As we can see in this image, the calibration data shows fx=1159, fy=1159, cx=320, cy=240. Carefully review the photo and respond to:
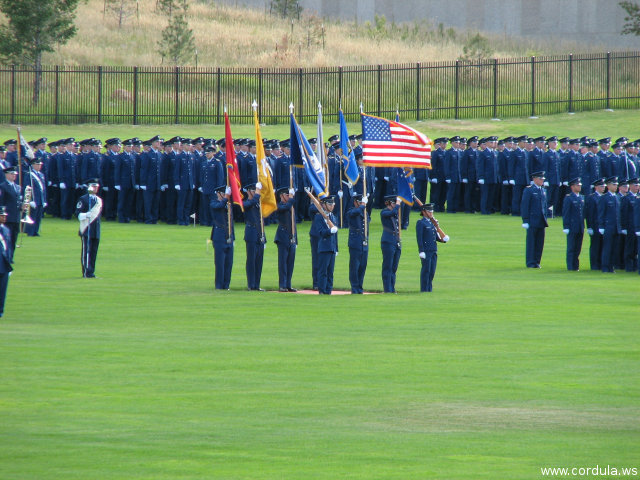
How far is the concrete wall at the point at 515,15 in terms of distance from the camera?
57.3m

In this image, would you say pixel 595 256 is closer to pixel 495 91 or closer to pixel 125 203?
pixel 125 203

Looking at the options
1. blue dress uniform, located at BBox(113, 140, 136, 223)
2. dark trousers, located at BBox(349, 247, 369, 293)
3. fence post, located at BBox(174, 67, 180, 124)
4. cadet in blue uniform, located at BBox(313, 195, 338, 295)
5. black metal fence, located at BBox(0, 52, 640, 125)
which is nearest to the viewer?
cadet in blue uniform, located at BBox(313, 195, 338, 295)

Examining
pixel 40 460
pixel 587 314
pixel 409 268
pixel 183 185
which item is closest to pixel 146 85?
pixel 183 185

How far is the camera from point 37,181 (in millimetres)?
27016

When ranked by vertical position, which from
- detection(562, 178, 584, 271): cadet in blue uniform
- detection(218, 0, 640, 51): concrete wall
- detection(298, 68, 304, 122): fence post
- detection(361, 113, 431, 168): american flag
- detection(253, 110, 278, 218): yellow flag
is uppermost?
detection(218, 0, 640, 51): concrete wall

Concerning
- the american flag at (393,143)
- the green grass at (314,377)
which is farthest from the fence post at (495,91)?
the american flag at (393,143)

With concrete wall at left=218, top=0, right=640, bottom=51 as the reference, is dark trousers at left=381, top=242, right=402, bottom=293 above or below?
below

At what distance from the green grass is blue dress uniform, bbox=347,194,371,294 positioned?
2.25ft

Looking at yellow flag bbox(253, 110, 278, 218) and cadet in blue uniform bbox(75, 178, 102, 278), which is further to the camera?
cadet in blue uniform bbox(75, 178, 102, 278)

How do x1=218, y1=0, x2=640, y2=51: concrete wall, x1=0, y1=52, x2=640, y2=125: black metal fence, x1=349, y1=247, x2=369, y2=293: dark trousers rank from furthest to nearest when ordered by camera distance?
x1=218, y1=0, x2=640, y2=51: concrete wall → x1=0, y1=52, x2=640, y2=125: black metal fence → x1=349, y1=247, x2=369, y2=293: dark trousers

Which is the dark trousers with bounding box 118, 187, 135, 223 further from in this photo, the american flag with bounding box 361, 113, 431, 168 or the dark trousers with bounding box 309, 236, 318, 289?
the dark trousers with bounding box 309, 236, 318, 289

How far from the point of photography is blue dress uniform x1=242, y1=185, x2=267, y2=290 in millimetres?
19875

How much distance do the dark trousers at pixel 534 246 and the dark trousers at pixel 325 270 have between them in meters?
5.00

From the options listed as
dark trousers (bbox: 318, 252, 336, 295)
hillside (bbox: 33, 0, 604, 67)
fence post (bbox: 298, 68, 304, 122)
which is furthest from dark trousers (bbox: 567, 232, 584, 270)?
hillside (bbox: 33, 0, 604, 67)
